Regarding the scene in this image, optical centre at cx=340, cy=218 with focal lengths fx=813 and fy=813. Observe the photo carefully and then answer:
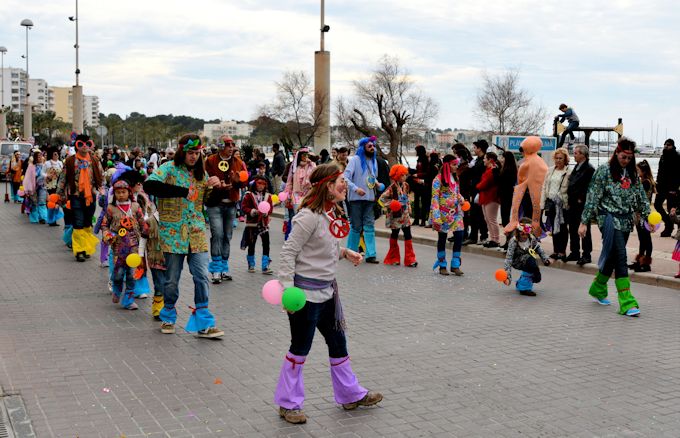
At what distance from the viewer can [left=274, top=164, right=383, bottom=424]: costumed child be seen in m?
5.66

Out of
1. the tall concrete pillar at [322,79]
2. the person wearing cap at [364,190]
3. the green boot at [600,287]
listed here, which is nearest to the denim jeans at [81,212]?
the person wearing cap at [364,190]

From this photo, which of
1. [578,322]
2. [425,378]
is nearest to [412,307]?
[578,322]

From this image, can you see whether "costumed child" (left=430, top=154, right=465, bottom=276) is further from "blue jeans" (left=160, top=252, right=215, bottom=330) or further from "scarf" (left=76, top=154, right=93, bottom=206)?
"scarf" (left=76, top=154, right=93, bottom=206)

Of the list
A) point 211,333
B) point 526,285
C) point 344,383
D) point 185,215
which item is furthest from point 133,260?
point 526,285

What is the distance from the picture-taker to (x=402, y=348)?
774 cm

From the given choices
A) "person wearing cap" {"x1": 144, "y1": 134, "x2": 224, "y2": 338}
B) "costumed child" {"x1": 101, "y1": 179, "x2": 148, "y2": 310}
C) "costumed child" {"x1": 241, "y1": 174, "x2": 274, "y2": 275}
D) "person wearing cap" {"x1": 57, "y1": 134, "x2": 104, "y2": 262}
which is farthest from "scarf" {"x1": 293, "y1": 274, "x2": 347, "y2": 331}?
"person wearing cap" {"x1": 57, "y1": 134, "x2": 104, "y2": 262}

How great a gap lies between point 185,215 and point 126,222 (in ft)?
6.32

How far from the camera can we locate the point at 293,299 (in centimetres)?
536

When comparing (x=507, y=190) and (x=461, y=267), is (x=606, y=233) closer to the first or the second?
(x=461, y=267)

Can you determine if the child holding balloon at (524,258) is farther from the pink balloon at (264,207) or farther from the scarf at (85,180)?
the scarf at (85,180)

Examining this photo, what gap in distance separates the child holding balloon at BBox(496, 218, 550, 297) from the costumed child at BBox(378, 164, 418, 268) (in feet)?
8.22

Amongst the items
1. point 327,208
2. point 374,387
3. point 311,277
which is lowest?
point 374,387

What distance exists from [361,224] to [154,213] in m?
5.68

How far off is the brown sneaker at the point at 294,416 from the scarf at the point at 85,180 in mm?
8541
